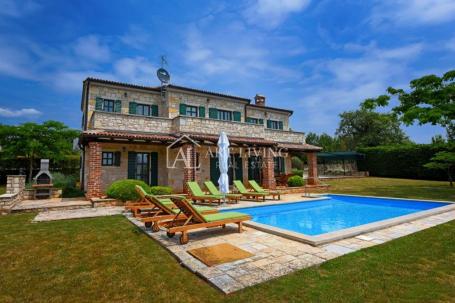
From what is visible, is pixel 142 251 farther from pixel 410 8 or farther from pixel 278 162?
pixel 278 162

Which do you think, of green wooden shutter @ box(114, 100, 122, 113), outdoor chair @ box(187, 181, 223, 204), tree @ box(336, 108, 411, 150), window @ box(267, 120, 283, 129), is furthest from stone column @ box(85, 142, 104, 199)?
tree @ box(336, 108, 411, 150)

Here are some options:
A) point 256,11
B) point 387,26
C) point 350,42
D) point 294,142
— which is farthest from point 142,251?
point 294,142

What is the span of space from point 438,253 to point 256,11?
29.4 feet

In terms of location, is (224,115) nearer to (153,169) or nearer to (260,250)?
Answer: (153,169)

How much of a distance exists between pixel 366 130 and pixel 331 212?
4353 centimetres

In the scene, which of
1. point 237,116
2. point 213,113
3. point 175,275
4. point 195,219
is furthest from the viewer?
point 237,116

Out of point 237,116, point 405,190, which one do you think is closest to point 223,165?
point 237,116

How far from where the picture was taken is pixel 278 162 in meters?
22.6

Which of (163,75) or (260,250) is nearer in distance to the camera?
(260,250)

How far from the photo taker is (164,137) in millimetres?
14531

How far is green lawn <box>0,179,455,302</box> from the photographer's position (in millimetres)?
3160

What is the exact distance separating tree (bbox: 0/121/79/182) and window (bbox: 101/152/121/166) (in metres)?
9.39

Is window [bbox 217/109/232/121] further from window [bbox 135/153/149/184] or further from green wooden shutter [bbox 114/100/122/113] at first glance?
green wooden shutter [bbox 114/100/122/113]

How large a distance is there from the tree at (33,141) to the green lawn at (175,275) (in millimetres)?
18107
